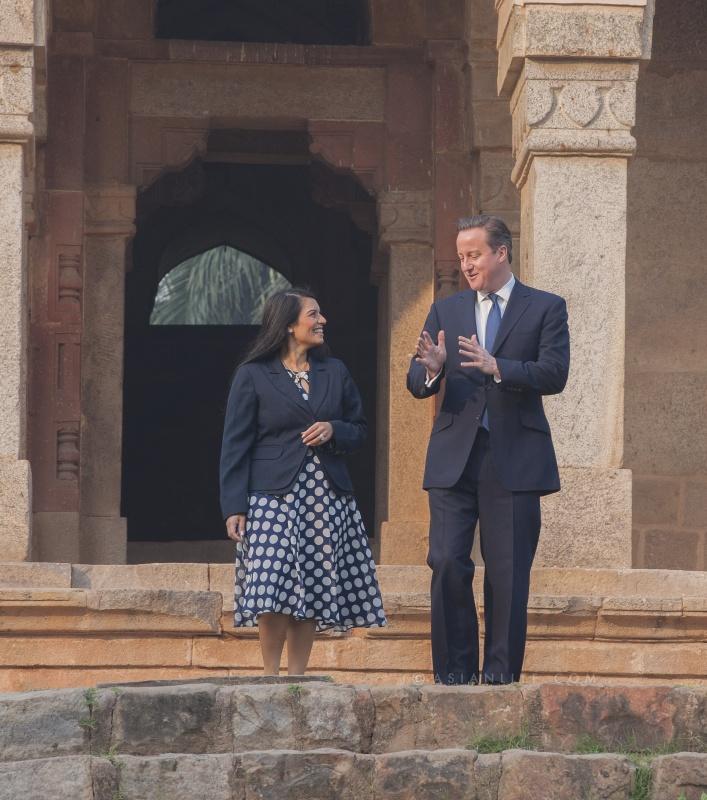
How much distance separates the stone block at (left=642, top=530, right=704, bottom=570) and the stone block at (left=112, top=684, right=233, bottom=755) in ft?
21.1

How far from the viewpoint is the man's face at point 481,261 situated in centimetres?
682

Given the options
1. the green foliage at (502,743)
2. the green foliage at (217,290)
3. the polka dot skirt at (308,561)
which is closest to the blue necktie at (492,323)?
the polka dot skirt at (308,561)

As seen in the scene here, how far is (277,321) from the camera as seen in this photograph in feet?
23.2

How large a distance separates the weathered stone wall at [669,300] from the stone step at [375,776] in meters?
6.38

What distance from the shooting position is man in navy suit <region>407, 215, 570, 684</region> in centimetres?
662

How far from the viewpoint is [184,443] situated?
1605 centimetres

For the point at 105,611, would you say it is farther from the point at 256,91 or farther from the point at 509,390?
the point at 256,91

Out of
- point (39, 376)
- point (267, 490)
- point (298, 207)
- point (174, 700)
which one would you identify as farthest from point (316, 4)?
point (174, 700)

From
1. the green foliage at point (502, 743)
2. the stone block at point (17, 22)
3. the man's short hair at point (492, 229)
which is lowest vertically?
the green foliage at point (502, 743)

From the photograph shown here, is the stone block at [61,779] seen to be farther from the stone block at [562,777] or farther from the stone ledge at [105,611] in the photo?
the stone ledge at [105,611]

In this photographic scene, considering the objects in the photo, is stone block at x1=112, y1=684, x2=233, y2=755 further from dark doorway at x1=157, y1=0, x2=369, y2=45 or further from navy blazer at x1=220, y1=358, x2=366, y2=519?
dark doorway at x1=157, y1=0, x2=369, y2=45

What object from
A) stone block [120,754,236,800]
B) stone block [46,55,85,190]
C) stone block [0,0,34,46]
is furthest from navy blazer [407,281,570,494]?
stone block [46,55,85,190]

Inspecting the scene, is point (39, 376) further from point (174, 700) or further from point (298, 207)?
point (174, 700)

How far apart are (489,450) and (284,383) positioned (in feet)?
2.67
